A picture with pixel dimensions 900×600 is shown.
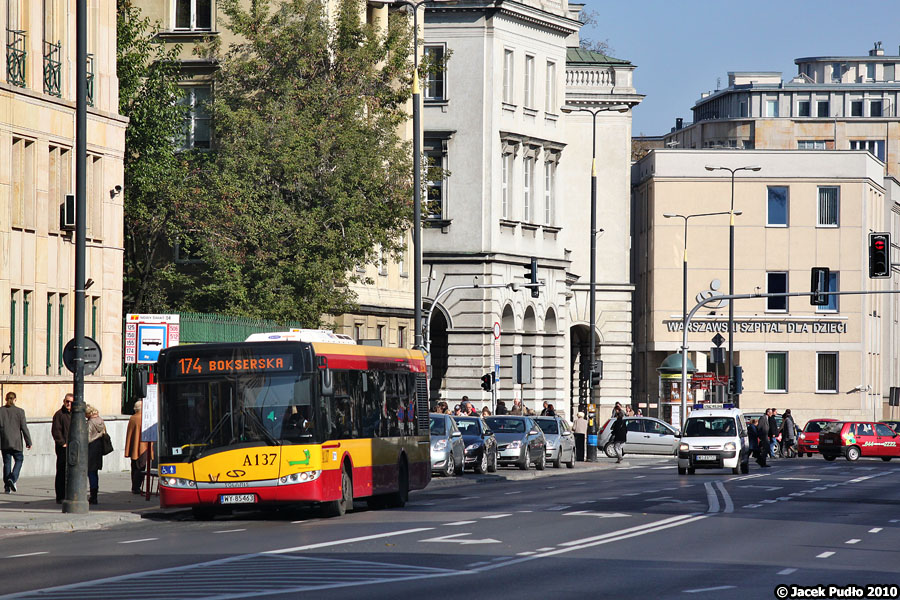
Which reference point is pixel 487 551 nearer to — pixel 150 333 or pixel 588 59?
pixel 150 333

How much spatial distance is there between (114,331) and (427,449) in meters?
11.3

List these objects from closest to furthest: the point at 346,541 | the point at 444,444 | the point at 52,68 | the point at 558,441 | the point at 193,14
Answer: the point at 346,541
the point at 52,68
the point at 444,444
the point at 558,441
the point at 193,14

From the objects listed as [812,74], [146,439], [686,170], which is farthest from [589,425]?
[812,74]

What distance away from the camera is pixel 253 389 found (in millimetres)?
24719

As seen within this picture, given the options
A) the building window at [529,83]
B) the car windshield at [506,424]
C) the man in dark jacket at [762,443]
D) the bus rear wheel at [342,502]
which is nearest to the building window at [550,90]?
the building window at [529,83]

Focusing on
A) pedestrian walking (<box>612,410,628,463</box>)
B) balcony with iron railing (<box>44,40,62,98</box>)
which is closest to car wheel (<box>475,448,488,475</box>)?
balcony with iron railing (<box>44,40,62,98</box>)

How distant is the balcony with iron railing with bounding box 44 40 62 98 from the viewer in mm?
36509

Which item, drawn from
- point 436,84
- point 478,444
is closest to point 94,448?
point 478,444

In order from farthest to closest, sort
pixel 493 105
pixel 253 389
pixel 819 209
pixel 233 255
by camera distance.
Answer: pixel 819 209 < pixel 493 105 < pixel 233 255 < pixel 253 389

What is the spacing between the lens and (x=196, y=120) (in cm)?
5062

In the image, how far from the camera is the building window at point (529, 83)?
66.2m

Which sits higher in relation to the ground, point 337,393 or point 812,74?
point 812,74

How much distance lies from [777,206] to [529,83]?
27503 millimetres

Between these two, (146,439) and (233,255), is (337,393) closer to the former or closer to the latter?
(146,439)
